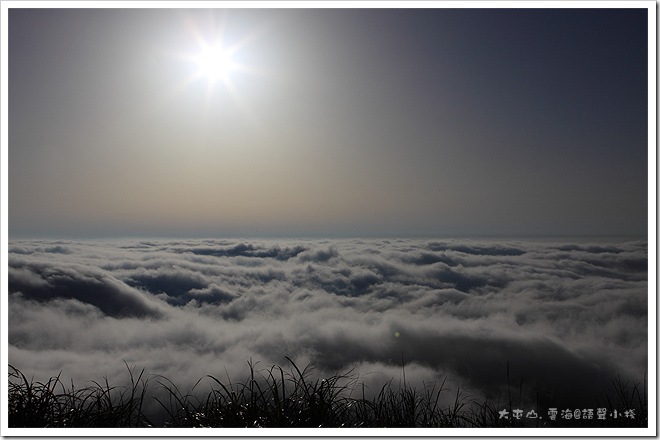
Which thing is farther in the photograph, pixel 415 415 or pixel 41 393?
pixel 415 415

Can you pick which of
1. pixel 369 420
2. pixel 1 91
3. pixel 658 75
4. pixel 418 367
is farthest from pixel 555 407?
pixel 1 91

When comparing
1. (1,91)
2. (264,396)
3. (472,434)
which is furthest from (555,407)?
(1,91)

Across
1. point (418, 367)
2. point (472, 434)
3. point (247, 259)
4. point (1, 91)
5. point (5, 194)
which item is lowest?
point (472, 434)

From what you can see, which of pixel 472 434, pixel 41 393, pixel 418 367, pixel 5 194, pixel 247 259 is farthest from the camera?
pixel 247 259

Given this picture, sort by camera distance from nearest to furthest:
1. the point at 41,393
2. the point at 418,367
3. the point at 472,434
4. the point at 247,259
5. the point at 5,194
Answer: the point at 41,393, the point at 472,434, the point at 5,194, the point at 418,367, the point at 247,259

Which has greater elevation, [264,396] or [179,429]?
[264,396]

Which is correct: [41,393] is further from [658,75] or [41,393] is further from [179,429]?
[658,75]
